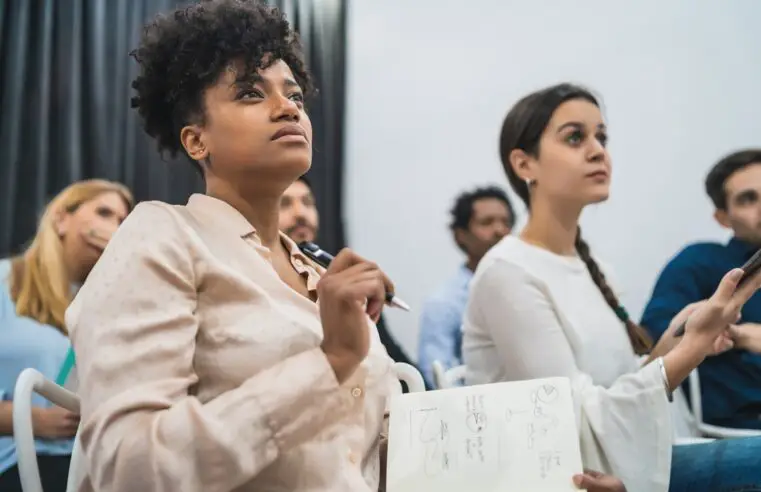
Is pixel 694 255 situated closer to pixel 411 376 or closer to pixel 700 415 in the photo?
pixel 700 415

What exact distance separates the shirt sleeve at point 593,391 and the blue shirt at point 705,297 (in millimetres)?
387

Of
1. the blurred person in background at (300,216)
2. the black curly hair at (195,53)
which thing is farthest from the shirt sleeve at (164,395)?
the blurred person in background at (300,216)

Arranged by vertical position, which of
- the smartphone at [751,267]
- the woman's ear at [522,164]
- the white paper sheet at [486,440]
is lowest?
the white paper sheet at [486,440]

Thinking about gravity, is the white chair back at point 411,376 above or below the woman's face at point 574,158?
below

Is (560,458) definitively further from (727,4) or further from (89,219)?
(727,4)

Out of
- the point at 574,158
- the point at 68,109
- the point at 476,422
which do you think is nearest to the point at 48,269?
the point at 68,109

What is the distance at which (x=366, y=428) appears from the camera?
78 centimetres

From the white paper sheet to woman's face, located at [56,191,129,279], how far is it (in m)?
1.22

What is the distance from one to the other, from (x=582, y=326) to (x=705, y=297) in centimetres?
53

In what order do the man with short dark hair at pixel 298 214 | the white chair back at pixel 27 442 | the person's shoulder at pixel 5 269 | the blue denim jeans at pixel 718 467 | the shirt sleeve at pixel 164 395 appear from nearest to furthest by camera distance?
the shirt sleeve at pixel 164 395 → the white chair back at pixel 27 442 → the blue denim jeans at pixel 718 467 → the person's shoulder at pixel 5 269 → the man with short dark hair at pixel 298 214

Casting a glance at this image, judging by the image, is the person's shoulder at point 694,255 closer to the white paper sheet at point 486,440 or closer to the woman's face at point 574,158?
the woman's face at point 574,158

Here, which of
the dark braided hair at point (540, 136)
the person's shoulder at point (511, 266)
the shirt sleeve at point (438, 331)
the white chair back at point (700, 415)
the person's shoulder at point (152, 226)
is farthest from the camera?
the shirt sleeve at point (438, 331)

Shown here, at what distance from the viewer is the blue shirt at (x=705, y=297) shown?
1.37 m

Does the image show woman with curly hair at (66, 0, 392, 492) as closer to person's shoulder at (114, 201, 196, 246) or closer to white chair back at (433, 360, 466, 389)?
person's shoulder at (114, 201, 196, 246)
